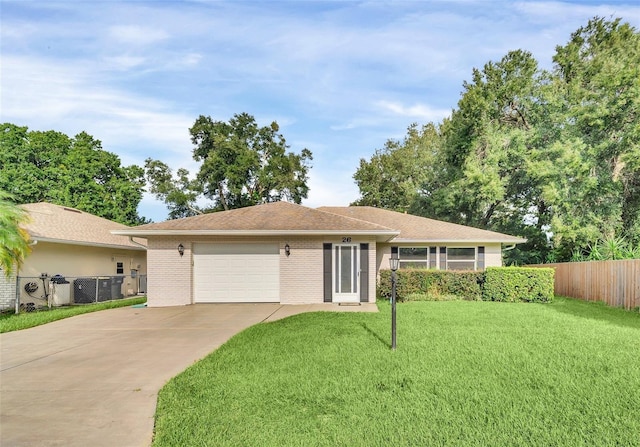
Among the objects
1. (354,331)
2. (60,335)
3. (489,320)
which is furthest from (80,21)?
(489,320)

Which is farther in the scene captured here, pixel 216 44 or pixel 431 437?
pixel 216 44

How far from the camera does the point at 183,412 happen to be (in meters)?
4.15

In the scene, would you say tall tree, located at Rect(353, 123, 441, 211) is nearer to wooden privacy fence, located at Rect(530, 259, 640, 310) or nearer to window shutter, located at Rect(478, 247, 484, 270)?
window shutter, located at Rect(478, 247, 484, 270)

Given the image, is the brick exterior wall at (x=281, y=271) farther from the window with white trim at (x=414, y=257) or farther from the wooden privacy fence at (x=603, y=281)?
the wooden privacy fence at (x=603, y=281)

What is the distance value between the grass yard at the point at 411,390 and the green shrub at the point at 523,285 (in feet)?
19.6

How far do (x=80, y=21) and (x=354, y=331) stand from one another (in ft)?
34.4

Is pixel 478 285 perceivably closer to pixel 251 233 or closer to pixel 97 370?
pixel 251 233

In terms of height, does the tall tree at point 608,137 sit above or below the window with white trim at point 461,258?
above

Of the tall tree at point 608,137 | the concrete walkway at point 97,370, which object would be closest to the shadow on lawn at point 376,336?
the concrete walkway at point 97,370

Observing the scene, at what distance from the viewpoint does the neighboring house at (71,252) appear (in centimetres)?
1411

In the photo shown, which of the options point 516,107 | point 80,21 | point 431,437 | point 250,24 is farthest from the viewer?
point 516,107

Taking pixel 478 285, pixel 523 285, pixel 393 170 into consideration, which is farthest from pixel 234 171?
pixel 523 285

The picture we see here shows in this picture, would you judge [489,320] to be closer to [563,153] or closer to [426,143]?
[563,153]

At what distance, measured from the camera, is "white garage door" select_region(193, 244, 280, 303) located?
13922 mm
